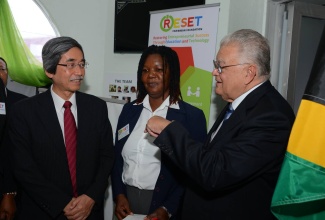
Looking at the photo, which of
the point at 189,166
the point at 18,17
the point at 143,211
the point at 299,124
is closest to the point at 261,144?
the point at 189,166

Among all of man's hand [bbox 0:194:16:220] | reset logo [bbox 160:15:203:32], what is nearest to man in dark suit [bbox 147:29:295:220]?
man's hand [bbox 0:194:16:220]

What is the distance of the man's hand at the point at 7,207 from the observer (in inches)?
87.0

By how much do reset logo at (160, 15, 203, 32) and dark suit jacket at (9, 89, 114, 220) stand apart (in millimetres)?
1765

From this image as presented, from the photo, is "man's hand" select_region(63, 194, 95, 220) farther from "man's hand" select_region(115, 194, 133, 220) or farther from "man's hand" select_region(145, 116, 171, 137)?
"man's hand" select_region(145, 116, 171, 137)

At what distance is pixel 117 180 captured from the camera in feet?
7.68

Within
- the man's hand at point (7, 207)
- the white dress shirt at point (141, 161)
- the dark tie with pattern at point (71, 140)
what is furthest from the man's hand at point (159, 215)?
the man's hand at point (7, 207)

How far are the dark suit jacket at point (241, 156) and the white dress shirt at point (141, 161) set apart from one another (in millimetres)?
618

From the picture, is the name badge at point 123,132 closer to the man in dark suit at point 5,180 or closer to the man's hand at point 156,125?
the man in dark suit at point 5,180

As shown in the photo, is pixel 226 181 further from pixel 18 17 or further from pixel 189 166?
pixel 18 17

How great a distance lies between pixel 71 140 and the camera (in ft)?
6.73

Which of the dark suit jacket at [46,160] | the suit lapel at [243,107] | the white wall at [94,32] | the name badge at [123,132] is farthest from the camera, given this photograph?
the white wall at [94,32]

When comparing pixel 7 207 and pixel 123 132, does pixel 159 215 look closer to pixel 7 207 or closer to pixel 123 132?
pixel 123 132

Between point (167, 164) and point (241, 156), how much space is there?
91 centimetres

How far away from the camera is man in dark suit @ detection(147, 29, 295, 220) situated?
1358 mm
